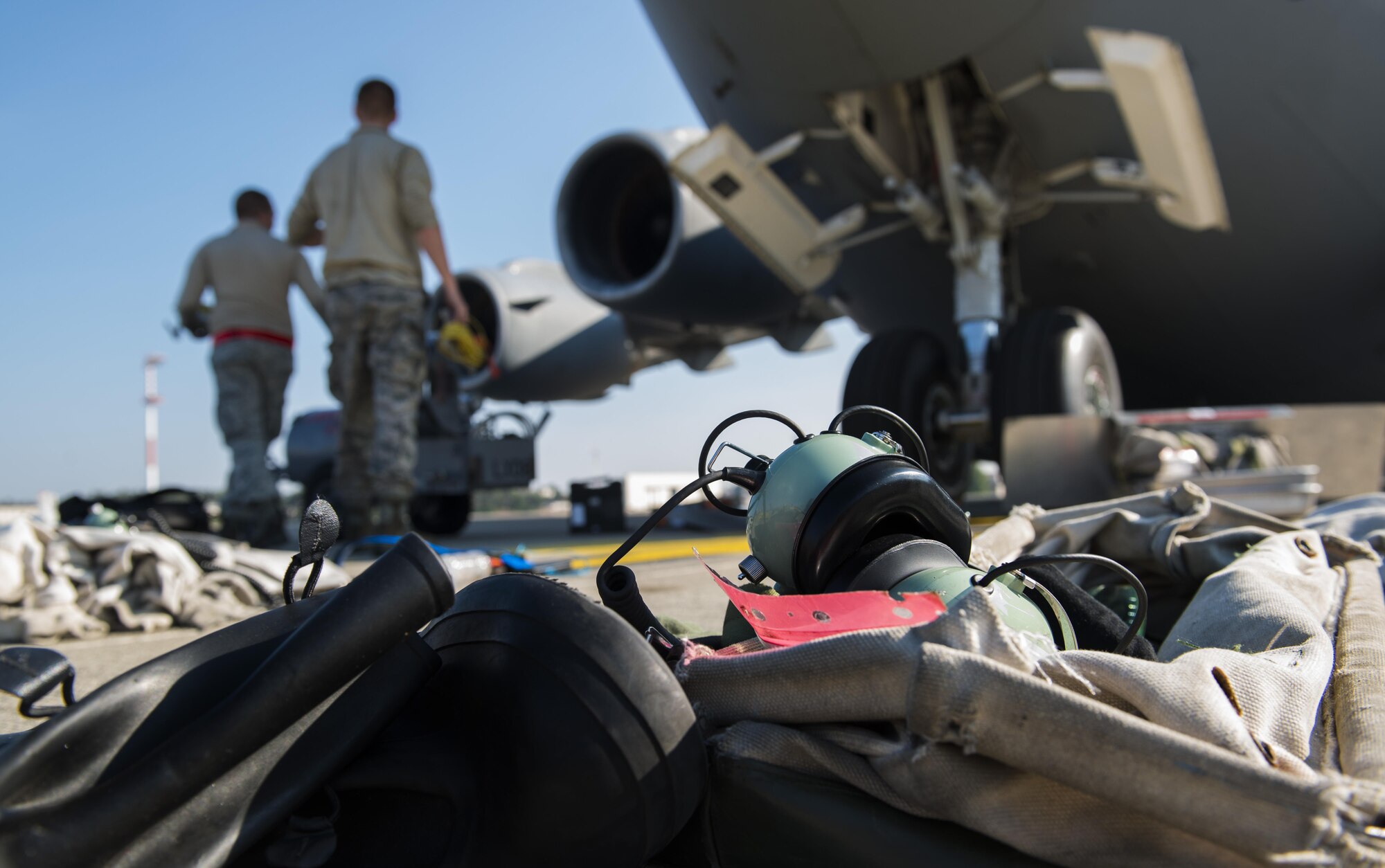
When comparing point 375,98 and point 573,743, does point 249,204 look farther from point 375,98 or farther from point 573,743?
point 573,743

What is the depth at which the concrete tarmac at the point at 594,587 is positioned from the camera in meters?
1.41

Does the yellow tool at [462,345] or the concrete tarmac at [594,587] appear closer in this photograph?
the concrete tarmac at [594,587]

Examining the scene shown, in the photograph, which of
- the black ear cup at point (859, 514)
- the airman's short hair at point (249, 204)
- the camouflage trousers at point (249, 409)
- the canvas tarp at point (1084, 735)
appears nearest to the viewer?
the canvas tarp at point (1084, 735)

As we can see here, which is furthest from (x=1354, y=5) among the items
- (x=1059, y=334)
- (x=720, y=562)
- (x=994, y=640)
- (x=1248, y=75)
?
(x=994, y=640)

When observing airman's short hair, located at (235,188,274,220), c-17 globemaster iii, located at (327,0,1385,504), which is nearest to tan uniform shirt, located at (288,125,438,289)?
airman's short hair, located at (235,188,274,220)

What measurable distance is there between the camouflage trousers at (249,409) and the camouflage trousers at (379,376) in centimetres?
33

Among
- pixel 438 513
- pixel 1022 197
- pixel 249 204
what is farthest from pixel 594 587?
pixel 438 513

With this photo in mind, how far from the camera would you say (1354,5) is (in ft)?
11.5

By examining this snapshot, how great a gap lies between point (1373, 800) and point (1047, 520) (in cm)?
101

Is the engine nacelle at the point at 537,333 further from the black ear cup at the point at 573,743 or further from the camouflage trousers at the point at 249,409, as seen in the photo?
the black ear cup at the point at 573,743

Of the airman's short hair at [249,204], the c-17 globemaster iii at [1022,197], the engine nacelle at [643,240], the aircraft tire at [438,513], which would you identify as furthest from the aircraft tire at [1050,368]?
the aircraft tire at [438,513]

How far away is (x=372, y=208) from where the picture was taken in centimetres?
321

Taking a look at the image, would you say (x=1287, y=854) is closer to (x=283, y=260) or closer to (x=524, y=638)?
(x=524, y=638)

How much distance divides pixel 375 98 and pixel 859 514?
10.5 feet
